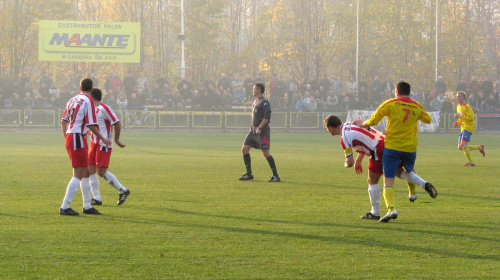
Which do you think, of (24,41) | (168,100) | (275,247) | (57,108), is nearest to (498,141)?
(168,100)

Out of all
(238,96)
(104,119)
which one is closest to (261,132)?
(104,119)

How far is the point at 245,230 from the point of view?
8.16 meters

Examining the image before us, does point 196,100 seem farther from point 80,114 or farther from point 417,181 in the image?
point 417,181

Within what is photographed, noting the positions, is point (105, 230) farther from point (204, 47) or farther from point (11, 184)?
point (204, 47)

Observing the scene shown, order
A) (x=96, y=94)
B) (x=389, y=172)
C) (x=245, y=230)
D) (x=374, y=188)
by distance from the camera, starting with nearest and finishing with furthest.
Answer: (x=245, y=230) < (x=389, y=172) < (x=374, y=188) < (x=96, y=94)

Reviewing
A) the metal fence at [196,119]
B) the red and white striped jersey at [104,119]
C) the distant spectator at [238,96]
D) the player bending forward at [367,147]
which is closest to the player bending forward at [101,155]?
the red and white striped jersey at [104,119]

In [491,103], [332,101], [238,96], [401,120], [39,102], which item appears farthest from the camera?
[238,96]

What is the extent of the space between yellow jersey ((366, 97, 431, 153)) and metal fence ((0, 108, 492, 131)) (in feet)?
87.4

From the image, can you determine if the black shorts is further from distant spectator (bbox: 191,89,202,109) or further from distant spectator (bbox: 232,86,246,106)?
distant spectator (bbox: 232,86,246,106)

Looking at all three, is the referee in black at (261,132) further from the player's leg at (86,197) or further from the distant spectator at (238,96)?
the distant spectator at (238,96)

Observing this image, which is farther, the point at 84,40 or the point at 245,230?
the point at 84,40

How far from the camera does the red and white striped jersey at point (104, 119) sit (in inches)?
399

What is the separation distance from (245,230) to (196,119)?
90.3 feet

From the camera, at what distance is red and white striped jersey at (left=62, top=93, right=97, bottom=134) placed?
9.05 meters
